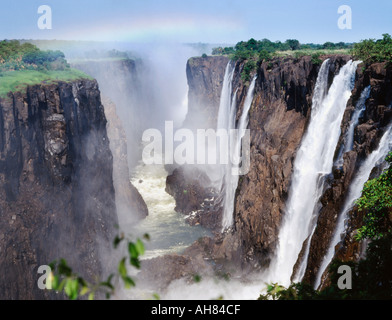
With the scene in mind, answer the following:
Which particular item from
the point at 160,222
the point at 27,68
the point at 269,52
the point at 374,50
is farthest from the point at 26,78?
the point at 269,52

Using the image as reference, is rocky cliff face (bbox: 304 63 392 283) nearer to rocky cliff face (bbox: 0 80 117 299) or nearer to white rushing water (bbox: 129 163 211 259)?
rocky cliff face (bbox: 0 80 117 299)

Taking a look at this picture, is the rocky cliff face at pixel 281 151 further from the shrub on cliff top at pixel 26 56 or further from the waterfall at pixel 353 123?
the shrub on cliff top at pixel 26 56

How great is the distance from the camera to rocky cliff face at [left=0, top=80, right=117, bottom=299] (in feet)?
71.9

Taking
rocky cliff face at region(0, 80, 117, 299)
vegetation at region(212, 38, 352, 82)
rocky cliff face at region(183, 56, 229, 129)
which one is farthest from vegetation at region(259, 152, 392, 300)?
rocky cliff face at region(183, 56, 229, 129)

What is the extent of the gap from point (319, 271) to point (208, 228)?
20.5 m

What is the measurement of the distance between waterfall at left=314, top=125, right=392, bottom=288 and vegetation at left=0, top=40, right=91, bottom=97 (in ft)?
68.7

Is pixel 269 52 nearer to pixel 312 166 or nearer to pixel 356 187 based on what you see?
pixel 312 166

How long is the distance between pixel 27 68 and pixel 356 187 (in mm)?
29656

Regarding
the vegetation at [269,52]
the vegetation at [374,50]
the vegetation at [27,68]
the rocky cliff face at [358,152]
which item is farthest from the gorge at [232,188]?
the vegetation at [27,68]

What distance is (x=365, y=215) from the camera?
15.4m

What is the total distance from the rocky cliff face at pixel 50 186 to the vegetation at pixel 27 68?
3.50 feet

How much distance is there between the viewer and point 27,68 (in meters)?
33.7

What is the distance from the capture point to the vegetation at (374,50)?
66.9 ft
